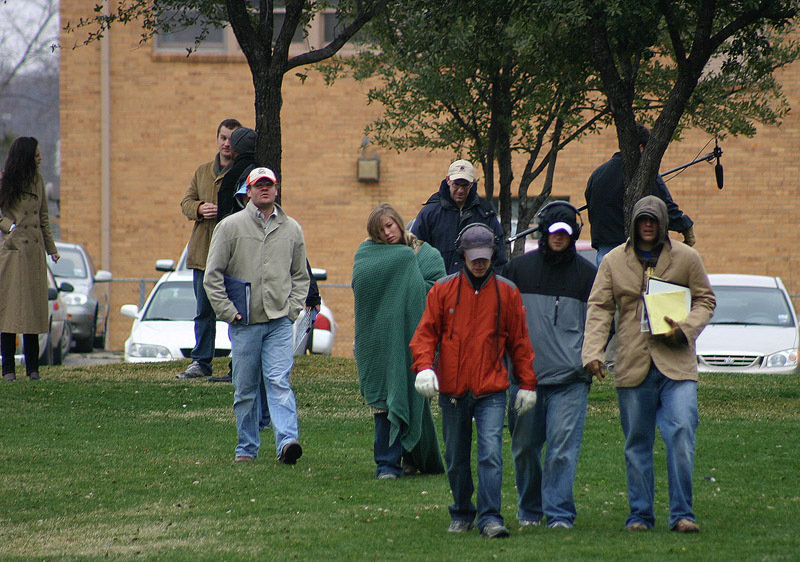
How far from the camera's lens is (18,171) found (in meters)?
11.8

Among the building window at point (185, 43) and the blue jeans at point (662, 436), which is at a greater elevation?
the building window at point (185, 43)

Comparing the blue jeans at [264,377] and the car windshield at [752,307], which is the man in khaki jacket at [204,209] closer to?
the blue jeans at [264,377]

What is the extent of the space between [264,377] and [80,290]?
14344 millimetres

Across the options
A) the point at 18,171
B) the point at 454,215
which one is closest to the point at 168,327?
the point at 18,171

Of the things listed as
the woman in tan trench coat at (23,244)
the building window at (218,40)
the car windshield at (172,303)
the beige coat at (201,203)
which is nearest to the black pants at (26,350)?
the woman in tan trench coat at (23,244)

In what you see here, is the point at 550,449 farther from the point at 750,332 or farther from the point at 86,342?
the point at 86,342

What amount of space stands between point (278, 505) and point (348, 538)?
95cm

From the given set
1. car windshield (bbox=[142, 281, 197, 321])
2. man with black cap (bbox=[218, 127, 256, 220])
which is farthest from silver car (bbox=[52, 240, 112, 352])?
man with black cap (bbox=[218, 127, 256, 220])

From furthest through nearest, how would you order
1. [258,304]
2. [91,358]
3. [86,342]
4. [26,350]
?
[86,342]
[91,358]
[26,350]
[258,304]

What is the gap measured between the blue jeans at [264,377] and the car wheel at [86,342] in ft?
47.4

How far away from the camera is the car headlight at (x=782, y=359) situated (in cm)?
1505

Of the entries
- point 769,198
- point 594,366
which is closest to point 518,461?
point 594,366

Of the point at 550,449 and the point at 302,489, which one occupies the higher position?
the point at 550,449

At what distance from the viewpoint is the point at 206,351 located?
12.4 m
